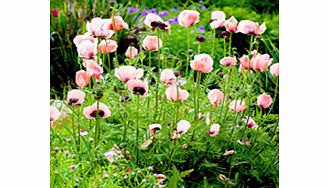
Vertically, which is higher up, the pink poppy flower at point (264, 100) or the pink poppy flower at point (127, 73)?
the pink poppy flower at point (127, 73)

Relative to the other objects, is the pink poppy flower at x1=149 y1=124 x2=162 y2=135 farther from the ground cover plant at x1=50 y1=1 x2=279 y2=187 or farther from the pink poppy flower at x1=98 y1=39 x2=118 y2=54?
the pink poppy flower at x1=98 y1=39 x2=118 y2=54

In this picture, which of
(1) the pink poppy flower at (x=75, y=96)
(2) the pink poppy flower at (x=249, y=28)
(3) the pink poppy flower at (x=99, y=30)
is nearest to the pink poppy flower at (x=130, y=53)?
(3) the pink poppy flower at (x=99, y=30)

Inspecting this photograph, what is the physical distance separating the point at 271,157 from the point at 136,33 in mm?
1957

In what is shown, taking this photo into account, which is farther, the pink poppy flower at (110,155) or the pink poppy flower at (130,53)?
the pink poppy flower at (130,53)

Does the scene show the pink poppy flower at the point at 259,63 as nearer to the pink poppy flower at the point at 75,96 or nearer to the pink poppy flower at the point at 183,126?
the pink poppy flower at the point at 183,126

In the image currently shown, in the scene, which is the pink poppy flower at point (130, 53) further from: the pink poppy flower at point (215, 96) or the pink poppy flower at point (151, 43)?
the pink poppy flower at point (215, 96)

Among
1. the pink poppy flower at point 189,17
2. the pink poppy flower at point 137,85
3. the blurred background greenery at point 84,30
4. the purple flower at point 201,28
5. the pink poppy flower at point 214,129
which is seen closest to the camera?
the pink poppy flower at point 137,85

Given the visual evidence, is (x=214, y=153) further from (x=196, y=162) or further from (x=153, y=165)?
(x=153, y=165)

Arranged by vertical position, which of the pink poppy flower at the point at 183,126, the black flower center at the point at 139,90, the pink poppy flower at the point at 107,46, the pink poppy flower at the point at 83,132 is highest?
the pink poppy flower at the point at 107,46

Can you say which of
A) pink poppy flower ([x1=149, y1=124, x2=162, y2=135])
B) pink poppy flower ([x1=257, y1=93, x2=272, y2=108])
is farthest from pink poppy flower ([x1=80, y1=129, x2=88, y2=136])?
pink poppy flower ([x1=257, y1=93, x2=272, y2=108])

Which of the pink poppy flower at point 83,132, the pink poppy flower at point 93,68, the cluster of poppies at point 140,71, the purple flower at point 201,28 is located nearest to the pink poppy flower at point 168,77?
the cluster of poppies at point 140,71

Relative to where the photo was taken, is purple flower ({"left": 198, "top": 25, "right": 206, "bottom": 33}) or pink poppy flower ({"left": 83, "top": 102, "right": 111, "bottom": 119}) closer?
pink poppy flower ({"left": 83, "top": 102, "right": 111, "bottom": 119})

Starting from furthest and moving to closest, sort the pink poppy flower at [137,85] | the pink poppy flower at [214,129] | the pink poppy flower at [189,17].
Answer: the pink poppy flower at [189,17], the pink poppy flower at [214,129], the pink poppy flower at [137,85]
